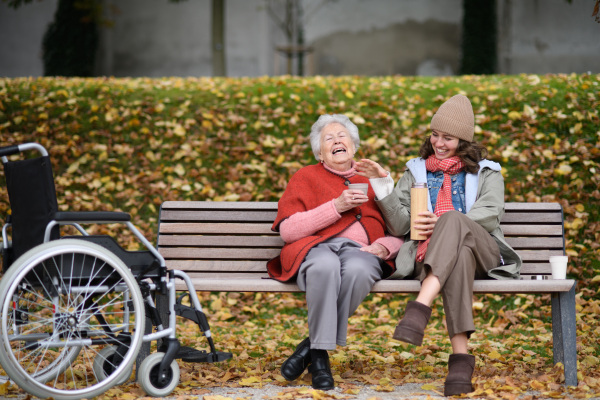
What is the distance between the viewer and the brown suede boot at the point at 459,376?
3.40 m

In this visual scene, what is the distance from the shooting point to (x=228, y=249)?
176 inches

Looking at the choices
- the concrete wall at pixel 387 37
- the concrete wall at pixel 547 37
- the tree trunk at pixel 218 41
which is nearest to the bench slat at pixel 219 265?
the tree trunk at pixel 218 41

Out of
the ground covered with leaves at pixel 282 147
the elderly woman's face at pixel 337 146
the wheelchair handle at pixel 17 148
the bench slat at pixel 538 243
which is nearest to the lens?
the wheelchair handle at pixel 17 148

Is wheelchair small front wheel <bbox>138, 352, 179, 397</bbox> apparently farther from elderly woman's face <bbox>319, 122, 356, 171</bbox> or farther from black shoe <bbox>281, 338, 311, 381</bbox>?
elderly woman's face <bbox>319, 122, 356, 171</bbox>

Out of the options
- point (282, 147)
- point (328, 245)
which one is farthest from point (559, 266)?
point (282, 147)

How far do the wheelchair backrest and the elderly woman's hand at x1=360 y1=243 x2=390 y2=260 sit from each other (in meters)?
1.63

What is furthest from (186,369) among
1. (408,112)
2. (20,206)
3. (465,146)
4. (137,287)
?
(408,112)

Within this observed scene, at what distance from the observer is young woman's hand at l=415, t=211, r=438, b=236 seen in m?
3.81

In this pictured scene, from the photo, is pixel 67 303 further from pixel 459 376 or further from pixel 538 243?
pixel 538 243

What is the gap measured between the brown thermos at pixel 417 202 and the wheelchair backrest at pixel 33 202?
179 cm

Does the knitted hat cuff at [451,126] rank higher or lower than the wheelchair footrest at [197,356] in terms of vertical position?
higher

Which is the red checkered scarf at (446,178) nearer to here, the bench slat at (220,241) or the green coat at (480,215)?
the green coat at (480,215)

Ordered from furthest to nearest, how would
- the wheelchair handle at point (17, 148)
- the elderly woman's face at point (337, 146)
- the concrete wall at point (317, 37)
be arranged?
the concrete wall at point (317, 37)
the elderly woman's face at point (337, 146)
the wheelchair handle at point (17, 148)

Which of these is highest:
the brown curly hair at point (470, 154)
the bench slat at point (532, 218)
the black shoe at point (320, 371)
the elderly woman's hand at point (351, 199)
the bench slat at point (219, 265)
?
the brown curly hair at point (470, 154)
